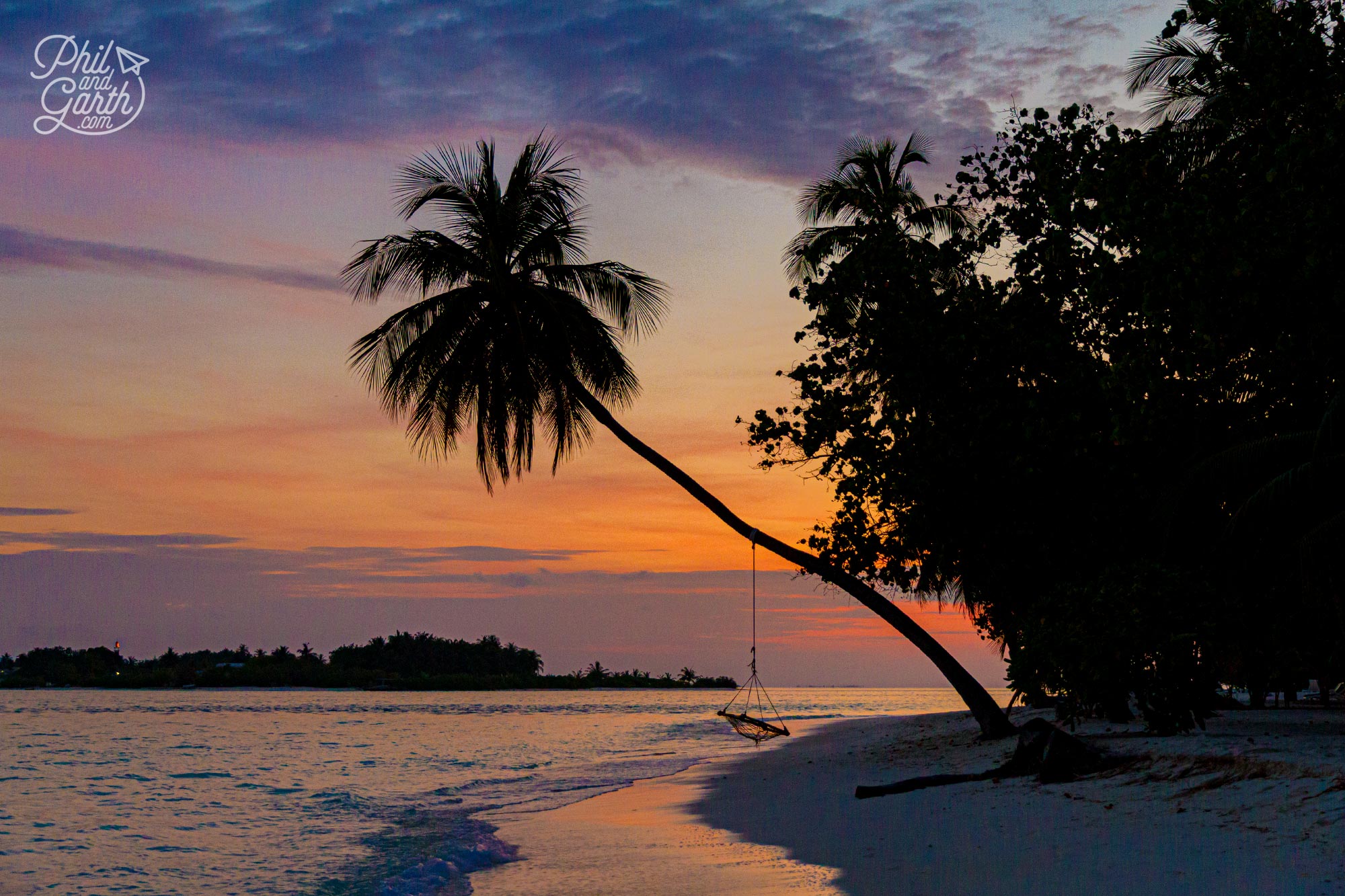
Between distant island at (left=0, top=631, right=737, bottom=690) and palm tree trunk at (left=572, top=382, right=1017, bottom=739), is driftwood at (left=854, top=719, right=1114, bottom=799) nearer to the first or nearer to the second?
palm tree trunk at (left=572, top=382, right=1017, bottom=739)

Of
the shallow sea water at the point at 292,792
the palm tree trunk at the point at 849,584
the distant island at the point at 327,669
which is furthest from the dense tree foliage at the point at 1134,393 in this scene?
the distant island at the point at 327,669

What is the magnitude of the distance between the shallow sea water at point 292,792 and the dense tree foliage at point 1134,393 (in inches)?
300

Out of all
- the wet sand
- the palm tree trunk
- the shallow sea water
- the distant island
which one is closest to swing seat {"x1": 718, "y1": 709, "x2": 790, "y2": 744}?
the shallow sea water

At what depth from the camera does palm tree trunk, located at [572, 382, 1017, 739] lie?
1677 cm

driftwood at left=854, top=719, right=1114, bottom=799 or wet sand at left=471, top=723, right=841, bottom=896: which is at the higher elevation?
driftwood at left=854, top=719, right=1114, bottom=799

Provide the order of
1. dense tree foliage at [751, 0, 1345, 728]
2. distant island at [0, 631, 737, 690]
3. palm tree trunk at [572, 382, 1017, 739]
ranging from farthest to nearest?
distant island at [0, 631, 737, 690], palm tree trunk at [572, 382, 1017, 739], dense tree foliage at [751, 0, 1345, 728]

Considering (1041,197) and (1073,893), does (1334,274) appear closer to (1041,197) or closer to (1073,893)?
(1041,197)

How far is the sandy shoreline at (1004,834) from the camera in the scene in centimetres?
679

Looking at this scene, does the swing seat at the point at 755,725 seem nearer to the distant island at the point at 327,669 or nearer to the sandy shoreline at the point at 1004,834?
the sandy shoreline at the point at 1004,834

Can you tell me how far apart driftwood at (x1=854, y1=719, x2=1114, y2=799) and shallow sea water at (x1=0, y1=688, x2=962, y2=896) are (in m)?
4.77

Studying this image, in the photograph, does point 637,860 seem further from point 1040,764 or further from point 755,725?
point 755,725

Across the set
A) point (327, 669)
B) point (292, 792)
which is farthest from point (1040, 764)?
point (327, 669)

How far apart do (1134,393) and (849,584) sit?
7.02 metres

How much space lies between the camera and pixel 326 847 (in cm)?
1322
